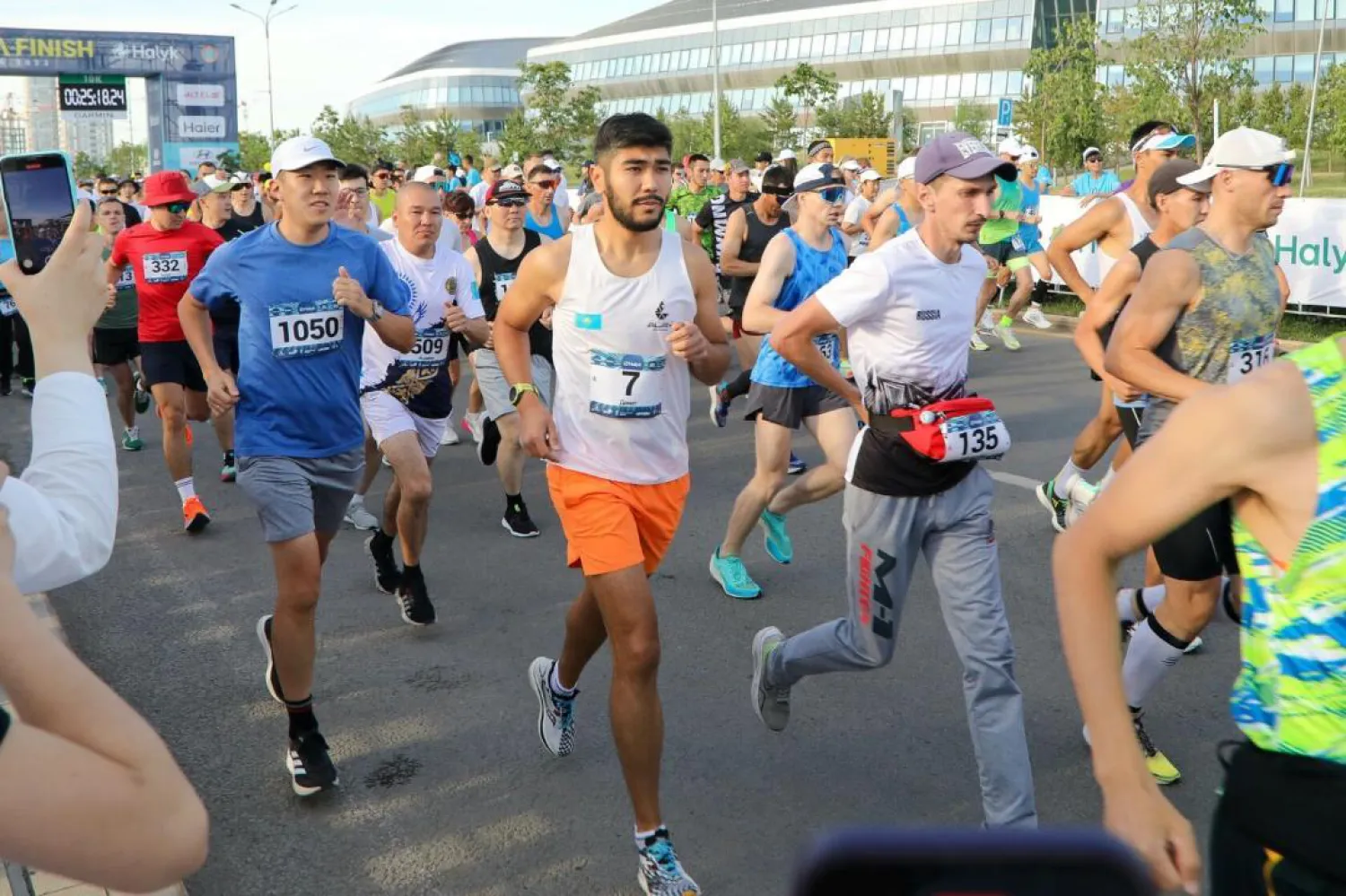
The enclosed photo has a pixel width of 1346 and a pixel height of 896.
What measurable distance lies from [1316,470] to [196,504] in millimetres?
7505

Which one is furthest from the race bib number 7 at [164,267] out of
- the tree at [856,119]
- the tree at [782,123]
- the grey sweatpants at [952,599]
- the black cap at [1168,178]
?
the tree at [856,119]

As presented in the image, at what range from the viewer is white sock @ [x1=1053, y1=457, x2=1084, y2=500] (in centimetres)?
736

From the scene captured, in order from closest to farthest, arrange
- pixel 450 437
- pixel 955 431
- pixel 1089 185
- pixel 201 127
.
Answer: pixel 955 431 → pixel 450 437 → pixel 1089 185 → pixel 201 127

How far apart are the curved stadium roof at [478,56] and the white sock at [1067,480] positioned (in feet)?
357

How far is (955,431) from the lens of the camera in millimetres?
4059

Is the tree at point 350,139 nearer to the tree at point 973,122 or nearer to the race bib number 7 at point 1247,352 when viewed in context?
the tree at point 973,122

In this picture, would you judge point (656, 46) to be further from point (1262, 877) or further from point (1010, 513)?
point (1262, 877)

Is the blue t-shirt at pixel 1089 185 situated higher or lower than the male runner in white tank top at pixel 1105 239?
higher

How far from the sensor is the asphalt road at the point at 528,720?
13.4ft

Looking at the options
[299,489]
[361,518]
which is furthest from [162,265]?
[299,489]

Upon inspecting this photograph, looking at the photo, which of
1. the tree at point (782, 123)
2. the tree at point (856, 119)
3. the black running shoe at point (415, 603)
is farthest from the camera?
the tree at point (782, 123)

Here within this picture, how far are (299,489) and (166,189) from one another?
502cm

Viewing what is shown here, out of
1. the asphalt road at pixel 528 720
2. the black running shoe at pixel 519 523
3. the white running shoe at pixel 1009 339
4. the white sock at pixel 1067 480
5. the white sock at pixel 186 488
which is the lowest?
the asphalt road at pixel 528 720

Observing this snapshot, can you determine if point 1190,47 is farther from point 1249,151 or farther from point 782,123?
point 782,123
